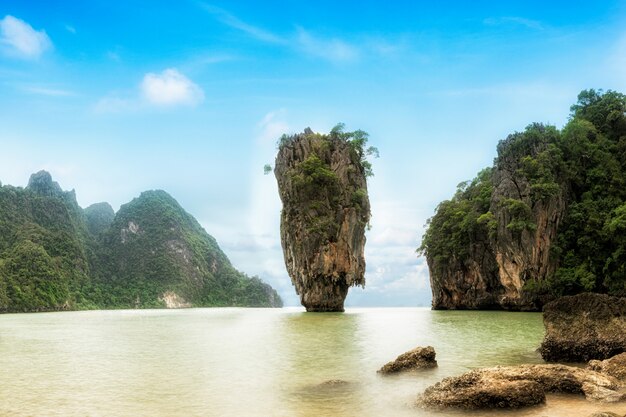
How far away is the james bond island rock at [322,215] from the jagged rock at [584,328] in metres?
24.7

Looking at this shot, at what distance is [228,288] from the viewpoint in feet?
326

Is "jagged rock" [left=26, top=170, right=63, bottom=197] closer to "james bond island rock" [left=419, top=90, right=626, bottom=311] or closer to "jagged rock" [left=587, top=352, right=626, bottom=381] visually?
"james bond island rock" [left=419, top=90, right=626, bottom=311]

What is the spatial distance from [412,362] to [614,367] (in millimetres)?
3402

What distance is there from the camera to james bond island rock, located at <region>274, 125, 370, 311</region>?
3475cm

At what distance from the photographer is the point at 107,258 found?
315ft

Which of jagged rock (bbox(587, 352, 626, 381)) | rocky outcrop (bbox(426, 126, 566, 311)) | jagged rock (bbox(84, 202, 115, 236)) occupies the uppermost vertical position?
jagged rock (bbox(84, 202, 115, 236))

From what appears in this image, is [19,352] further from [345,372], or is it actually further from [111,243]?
[111,243]

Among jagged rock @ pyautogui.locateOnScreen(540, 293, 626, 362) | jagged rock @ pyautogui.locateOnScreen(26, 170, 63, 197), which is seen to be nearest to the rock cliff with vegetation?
jagged rock @ pyautogui.locateOnScreen(26, 170, 63, 197)

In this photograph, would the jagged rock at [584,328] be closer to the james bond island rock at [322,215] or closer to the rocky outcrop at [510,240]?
the rocky outcrop at [510,240]

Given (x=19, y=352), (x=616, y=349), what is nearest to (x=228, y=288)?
(x=19, y=352)

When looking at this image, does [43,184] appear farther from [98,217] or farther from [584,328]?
[584,328]

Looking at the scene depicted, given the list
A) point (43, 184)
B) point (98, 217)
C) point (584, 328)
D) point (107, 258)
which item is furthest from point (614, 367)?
point (98, 217)

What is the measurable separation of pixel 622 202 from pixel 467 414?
2880 cm

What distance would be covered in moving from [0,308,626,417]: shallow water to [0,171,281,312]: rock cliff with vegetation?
50.5m
